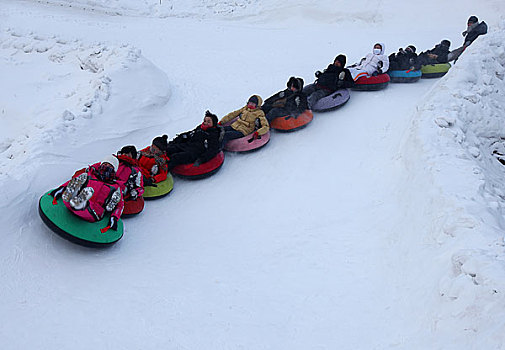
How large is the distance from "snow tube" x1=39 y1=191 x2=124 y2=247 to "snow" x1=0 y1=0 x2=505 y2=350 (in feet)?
0.89

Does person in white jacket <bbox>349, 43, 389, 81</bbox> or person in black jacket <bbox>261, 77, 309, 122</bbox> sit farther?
person in white jacket <bbox>349, 43, 389, 81</bbox>

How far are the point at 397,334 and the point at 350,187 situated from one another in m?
3.13

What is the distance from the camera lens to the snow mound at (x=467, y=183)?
352 cm

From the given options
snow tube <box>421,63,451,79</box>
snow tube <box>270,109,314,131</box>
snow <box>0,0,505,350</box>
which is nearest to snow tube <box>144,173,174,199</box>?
snow <box>0,0,505,350</box>

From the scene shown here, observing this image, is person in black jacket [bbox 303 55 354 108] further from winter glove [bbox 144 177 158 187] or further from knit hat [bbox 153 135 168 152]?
winter glove [bbox 144 177 158 187]

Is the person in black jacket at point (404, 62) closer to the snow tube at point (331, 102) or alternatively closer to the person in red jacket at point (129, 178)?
the snow tube at point (331, 102)

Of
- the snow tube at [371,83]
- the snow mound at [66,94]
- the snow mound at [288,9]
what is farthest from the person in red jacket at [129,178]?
the snow mound at [288,9]

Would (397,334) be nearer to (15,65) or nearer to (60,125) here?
(60,125)

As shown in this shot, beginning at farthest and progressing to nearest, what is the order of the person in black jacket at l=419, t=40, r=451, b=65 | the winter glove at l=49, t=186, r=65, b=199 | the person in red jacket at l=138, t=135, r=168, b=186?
the person in black jacket at l=419, t=40, r=451, b=65 < the person in red jacket at l=138, t=135, r=168, b=186 < the winter glove at l=49, t=186, r=65, b=199

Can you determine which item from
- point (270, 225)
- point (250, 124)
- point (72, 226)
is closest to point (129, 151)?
point (72, 226)

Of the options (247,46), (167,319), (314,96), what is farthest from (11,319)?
(247,46)

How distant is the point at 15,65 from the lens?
41.2ft

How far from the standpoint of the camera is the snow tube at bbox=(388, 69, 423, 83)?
34.1 ft

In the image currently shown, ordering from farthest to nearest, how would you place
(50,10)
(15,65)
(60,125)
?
1. (50,10)
2. (15,65)
3. (60,125)
